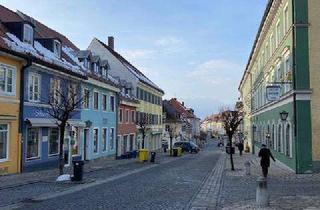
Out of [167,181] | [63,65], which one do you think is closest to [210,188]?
[167,181]

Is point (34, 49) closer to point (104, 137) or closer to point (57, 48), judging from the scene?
point (57, 48)

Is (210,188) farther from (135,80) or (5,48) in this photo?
(135,80)

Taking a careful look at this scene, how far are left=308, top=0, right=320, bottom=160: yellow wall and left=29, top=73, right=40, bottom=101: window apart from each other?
14323 millimetres

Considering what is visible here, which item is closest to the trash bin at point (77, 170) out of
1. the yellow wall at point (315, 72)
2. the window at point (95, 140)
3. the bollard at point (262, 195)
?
the bollard at point (262, 195)

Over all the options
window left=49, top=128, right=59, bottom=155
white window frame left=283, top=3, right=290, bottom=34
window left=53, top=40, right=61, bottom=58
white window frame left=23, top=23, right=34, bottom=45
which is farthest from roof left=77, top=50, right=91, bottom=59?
white window frame left=283, top=3, right=290, bottom=34

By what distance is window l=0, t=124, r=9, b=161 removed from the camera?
22.8 m

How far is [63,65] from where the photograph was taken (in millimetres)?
29500

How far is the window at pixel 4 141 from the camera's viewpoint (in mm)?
22781

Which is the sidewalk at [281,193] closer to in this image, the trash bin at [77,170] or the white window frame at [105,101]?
the trash bin at [77,170]

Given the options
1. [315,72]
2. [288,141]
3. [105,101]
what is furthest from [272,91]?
[105,101]

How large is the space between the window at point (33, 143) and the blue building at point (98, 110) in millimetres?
6217

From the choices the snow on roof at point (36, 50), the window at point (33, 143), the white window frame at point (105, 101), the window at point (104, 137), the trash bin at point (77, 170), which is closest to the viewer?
the trash bin at point (77, 170)

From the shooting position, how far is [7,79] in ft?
76.5

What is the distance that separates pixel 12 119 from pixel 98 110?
1469 cm
